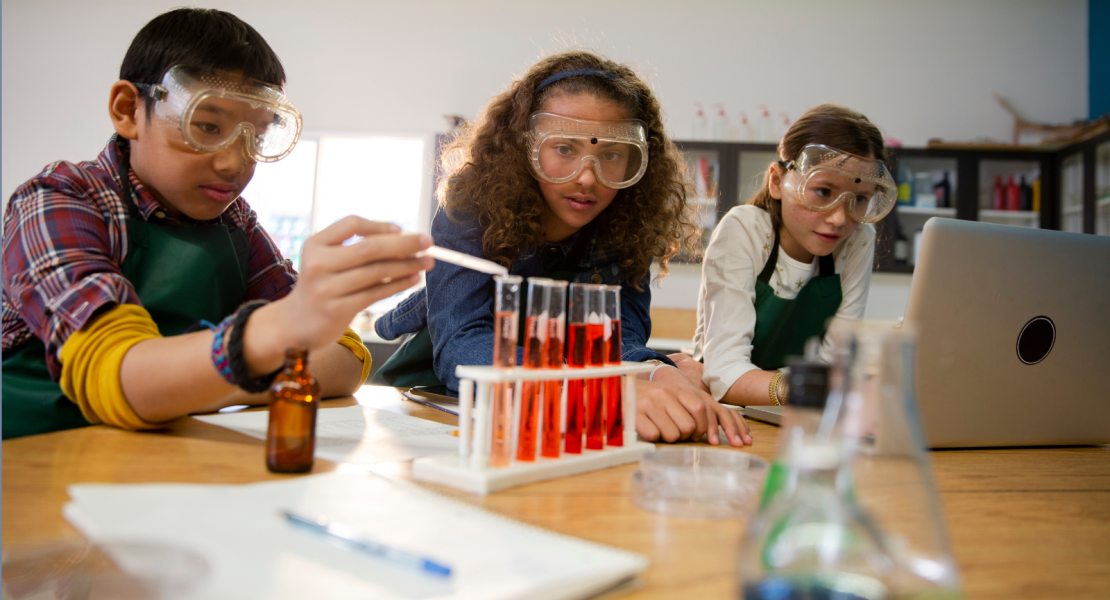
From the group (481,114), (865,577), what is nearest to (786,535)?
(865,577)

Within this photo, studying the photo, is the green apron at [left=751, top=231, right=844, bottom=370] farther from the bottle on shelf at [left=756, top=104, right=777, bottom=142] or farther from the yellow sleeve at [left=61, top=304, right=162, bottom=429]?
the bottle on shelf at [left=756, top=104, right=777, bottom=142]

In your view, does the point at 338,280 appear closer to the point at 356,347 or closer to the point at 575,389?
the point at 575,389

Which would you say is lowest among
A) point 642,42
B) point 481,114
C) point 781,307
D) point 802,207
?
point 781,307

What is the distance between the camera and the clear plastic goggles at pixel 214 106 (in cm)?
110

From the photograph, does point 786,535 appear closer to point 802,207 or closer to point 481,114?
point 481,114

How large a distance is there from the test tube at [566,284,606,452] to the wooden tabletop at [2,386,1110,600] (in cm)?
6

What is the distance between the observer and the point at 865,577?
1.23ft

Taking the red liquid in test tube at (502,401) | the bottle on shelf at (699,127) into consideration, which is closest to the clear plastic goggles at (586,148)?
the red liquid in test tube at (502,401)

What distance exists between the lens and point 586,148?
144cm

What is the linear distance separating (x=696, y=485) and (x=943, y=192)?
4.60 metres

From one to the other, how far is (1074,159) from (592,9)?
334 centimetres

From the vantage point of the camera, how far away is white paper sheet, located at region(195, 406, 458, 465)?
830mm

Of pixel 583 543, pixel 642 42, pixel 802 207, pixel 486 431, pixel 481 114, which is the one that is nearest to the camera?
pixel 583 543

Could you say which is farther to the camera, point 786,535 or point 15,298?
point 15,298
